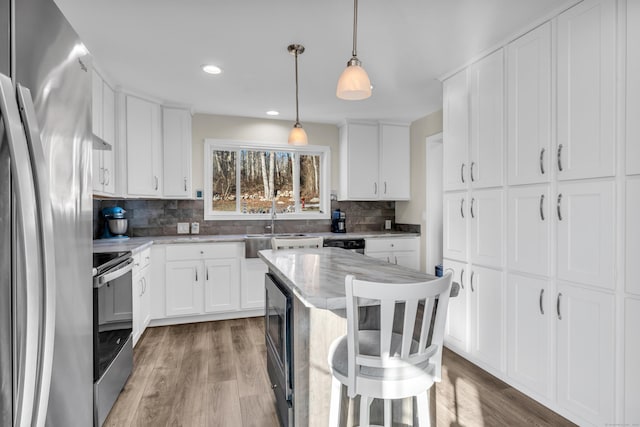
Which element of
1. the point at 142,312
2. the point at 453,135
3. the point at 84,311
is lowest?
the point at 142,312

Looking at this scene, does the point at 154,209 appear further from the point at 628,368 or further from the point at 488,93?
the point at 628,368

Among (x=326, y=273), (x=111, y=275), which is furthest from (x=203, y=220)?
(x=326, y=273)

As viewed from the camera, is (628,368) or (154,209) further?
(154,209)

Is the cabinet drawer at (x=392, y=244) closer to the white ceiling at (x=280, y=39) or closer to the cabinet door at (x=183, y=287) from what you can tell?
the white ceiling at (x=280, y=39)

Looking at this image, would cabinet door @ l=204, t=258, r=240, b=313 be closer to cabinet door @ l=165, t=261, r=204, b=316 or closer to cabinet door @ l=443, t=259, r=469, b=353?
cabinet door @ l=165, t=261, r=204, b=316

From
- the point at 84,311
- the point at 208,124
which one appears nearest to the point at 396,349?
the point at 84,311

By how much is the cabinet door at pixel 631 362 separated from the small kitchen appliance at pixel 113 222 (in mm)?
4030

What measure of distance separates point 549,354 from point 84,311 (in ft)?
7.97

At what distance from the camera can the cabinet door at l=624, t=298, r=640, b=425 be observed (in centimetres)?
166

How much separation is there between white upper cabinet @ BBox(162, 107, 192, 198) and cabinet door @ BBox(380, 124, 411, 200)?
7.89ft

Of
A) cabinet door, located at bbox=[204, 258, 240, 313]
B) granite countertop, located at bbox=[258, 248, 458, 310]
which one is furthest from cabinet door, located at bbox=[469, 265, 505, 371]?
cabinet door, located at bbox=[204, 258, 240, 313]

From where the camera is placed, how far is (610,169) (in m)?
1.76

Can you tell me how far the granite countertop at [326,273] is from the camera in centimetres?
127

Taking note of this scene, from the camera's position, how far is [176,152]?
3.89 meters
